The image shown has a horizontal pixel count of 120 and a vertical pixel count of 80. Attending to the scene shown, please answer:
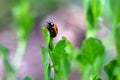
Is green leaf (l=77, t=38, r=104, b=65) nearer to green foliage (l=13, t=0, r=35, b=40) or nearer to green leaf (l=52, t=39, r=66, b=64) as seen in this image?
green leaf (l=52, t=39, r=66, b=64)

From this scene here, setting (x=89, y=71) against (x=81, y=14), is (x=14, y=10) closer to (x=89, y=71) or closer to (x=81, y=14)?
(x=89, y=71)

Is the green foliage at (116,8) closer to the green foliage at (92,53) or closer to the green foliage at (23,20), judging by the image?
the green foliage at (92,53)

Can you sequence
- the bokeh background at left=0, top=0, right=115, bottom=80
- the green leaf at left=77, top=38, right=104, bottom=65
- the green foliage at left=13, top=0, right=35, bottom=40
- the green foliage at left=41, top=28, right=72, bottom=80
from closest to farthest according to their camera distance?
the green foliage at left=41, top=28, right=72, bottom=80, the green leaf at left=77, top=38, right=104, bottom=65, the green foliage at left=13, top=0, right=35, bottom=40, the bokeh background at left=0, top=0, right=115, bottom=80

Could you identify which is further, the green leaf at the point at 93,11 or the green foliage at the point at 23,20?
the green foliage at the point at 23,20

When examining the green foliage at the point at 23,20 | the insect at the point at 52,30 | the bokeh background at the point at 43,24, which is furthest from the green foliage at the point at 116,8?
the bokeh background at the point at 43,24

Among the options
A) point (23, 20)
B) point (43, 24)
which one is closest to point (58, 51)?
point (23, 20)

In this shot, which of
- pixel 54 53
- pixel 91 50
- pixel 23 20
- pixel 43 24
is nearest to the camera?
pixel 54 53

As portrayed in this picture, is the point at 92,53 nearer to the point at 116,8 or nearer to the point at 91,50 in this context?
the point at 91,50

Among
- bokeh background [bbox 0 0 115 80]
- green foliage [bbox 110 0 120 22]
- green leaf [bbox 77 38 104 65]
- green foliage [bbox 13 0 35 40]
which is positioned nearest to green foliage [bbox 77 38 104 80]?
green leaf [bbox 77 38 104 65]
